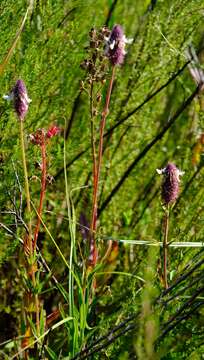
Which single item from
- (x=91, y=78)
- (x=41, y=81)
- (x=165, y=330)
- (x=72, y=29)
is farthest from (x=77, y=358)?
(x=72, y=29)

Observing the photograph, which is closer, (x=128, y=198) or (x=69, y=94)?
(x=69, y=94)

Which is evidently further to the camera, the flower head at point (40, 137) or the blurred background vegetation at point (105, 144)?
the blurred background vegetation at point (105, 144)

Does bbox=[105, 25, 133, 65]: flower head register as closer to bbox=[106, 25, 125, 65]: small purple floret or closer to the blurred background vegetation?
bbox=[106, 25, 125, 65]: small purple floret

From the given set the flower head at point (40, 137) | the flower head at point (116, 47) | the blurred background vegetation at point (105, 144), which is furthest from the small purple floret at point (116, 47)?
the blurred background vegetation at point (105, 144)

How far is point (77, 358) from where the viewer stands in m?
1.26

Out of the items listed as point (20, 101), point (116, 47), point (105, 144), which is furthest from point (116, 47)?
point (105, 144)

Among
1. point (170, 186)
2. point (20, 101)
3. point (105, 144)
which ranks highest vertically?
point (105, 144)

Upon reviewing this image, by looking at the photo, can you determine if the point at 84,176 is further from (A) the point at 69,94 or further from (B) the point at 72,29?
(B) the point at 72,29

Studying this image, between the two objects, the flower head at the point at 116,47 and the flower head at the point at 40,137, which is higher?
the flower head at the point at 116,47

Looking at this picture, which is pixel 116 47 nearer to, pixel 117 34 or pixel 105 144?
pixel 117 34

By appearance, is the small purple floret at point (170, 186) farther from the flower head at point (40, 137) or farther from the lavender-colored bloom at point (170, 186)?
the flower head at point (40, 137)

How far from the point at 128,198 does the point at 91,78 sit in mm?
919

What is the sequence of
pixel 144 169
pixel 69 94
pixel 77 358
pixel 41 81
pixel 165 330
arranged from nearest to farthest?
1. pixel 165 330
2. pixel 77 358
3. pixel 41 81
4. pixel 69 94
5. pixel 144 169

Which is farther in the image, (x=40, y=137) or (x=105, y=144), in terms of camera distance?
(x=105, y=144)
